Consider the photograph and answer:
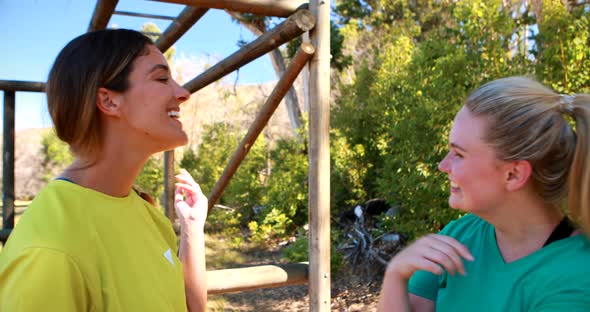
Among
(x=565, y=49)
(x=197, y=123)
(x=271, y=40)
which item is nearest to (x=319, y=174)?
(x=271, y=40)

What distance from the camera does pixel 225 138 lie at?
11406mm

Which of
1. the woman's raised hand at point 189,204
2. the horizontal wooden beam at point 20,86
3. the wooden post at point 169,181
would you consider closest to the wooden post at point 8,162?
the horizontal wooden beam at point 20,86

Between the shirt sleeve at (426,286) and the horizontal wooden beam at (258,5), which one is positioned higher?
the horizontal wooden beam at (258,5)

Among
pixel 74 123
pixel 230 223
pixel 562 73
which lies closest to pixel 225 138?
pixel 230 223

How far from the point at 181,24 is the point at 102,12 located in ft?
1.89

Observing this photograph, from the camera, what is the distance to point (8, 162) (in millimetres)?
3893

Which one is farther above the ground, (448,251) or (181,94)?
(181,94)

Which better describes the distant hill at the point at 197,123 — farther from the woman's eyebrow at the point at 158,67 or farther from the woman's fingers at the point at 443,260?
the woman's fingers at the point at 443,260

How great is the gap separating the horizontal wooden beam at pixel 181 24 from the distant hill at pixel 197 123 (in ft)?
29.1

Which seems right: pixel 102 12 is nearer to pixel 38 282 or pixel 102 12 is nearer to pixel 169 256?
pixel 169 256

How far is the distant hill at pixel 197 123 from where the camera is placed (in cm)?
1580

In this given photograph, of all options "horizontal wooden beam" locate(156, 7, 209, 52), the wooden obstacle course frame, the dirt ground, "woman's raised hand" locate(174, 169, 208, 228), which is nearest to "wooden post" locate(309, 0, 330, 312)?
the wooden obstacle course frame

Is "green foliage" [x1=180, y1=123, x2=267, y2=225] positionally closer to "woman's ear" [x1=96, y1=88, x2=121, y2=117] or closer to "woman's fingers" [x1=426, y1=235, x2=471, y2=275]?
"woman's ear" [x1=96, y1=88, x2=121, y2=117]

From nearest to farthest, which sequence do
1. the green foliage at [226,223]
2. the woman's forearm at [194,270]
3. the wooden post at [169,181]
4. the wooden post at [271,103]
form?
1. the woman's forearm at [194,270]
2. the wooden post at [271,103]
3. the wooden post at [169,181]
4. the green foliage at [226,223]
